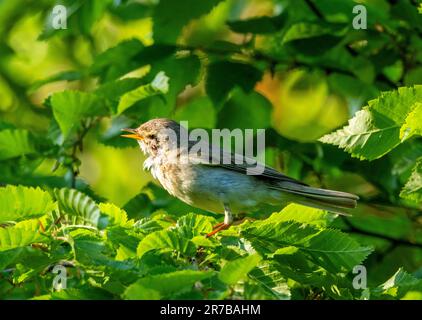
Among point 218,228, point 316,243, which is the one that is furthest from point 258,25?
point 316,243

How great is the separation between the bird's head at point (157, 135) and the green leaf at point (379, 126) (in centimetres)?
200

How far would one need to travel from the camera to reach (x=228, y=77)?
19.1ft

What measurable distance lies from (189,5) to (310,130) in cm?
283

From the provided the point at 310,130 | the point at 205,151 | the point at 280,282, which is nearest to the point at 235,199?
the point at 205,151

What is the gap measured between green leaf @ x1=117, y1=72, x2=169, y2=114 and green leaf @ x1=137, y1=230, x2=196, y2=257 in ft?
6.51

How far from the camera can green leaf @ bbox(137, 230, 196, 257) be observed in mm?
3467

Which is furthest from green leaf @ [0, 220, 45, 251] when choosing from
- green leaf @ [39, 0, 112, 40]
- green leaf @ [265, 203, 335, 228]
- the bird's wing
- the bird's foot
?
green leaf @ [39, 0, 112, 40]

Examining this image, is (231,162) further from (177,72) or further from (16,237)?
(16,237)

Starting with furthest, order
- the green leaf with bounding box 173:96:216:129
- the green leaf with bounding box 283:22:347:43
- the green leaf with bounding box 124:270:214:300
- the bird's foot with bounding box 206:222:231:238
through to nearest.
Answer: the green leaf with bounding box 173:96:216:129
the green leaf with bounding box 283:22:347:43
the bird's foot with bounding box 206:222:231:238
the green leaf with bounding box 124:270:214:300

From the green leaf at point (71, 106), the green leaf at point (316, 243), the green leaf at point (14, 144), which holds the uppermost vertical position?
the green leaf at point (71, 106)

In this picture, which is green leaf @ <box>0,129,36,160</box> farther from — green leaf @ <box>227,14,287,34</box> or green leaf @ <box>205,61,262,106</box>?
green leaf @ <box>227,14,287,34</box>

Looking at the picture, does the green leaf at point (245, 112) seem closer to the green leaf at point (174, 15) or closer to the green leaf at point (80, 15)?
the green leaf at point (174, 15)

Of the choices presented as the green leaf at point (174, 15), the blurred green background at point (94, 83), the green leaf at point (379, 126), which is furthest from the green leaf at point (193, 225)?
the blurred green background at point (94, 83)

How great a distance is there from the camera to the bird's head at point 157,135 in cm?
581
